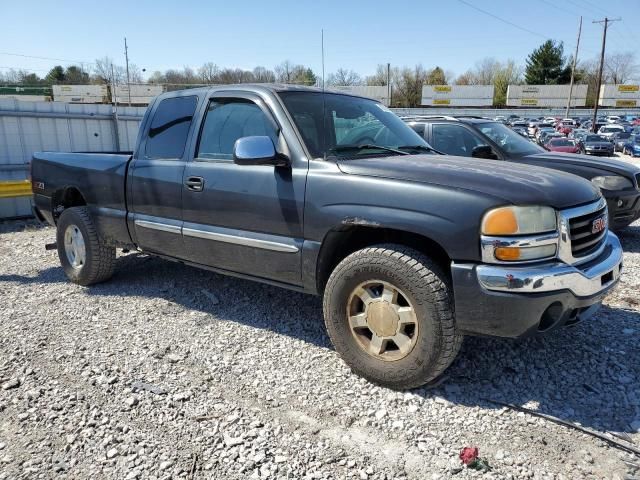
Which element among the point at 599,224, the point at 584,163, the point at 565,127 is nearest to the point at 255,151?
the point at 599,224

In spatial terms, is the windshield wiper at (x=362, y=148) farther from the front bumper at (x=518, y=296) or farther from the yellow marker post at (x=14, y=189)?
the yellow marker post at (x=14, y=189)

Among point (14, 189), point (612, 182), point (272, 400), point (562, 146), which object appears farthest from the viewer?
point (562, 146)

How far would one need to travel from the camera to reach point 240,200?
3.61m

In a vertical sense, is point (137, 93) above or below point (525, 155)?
above

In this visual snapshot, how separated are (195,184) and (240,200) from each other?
0.51 metres

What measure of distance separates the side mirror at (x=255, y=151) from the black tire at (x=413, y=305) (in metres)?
0.86

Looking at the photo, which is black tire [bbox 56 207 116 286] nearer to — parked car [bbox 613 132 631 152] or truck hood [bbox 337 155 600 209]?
truck hood [bbox 337 155 600 209]

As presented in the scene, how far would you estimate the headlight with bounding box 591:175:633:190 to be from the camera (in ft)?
21.3

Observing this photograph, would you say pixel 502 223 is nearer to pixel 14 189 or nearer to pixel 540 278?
pixel 540 278

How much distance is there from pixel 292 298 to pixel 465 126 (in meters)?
3.86

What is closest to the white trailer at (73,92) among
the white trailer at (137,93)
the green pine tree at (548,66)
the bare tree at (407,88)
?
the white trailer at (137,93)

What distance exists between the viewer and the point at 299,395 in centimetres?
307

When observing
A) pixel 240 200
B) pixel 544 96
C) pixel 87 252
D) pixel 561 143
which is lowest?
pixel 561 143

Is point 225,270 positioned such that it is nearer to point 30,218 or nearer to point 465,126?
point 465,126
